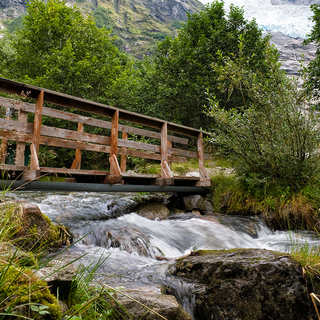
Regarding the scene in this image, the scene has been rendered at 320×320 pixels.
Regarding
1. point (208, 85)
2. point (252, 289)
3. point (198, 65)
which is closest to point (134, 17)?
point (198, 65)

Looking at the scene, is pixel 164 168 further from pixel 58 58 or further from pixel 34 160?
pixel 58 58

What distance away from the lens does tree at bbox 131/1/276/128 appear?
492 inches

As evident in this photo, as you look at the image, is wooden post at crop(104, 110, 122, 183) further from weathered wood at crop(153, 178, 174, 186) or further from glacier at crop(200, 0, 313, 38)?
glacier at crop(200, 0, 313, 38)

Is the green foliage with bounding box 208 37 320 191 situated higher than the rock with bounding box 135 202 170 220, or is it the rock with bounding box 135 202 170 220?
the green foliage with bounding box 208 37 320 191

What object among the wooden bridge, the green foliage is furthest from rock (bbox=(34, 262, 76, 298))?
the green foliage

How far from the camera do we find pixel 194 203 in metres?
7.55

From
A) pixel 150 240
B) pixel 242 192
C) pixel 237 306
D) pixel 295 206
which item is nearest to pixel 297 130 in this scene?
pixel 295 206

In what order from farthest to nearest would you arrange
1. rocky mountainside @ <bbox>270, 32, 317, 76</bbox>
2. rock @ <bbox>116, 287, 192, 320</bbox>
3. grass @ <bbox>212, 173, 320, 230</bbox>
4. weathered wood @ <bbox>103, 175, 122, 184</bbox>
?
rocky mountainside @ <bbox>270, 32, 317, 76</bbox>, grass @ <bbox>212, 173, 320, 230</bbox>, weathered wood @ <bbox>103, 175, 122, 184</bbox>, rock @ <bbox>116, 287, 192, 320</bbox>

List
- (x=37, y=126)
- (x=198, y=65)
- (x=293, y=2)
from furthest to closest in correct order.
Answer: (x=293, y=2), (x=198, y=65), (x=37, y=126)

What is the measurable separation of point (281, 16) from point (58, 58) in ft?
369

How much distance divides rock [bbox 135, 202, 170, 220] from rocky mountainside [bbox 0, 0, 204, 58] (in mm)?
84170

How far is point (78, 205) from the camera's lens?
22.5ft

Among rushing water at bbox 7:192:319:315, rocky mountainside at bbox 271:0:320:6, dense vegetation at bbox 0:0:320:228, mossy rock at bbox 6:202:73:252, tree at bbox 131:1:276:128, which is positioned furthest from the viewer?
rocky mountainside at bbox 271:0:320:6

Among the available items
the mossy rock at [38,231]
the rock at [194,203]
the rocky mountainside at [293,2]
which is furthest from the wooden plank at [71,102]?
the rocky mountainside at [293,2]
